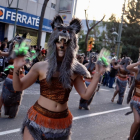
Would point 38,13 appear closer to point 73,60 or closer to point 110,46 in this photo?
point 73,60

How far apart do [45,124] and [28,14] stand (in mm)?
20516

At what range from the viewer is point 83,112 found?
28.9 ft

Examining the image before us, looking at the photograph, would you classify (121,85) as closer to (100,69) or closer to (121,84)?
(121,84)

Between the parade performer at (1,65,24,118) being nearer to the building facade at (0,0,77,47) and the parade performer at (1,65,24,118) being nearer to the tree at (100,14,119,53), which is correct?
the building facade at (0,0,77,47)

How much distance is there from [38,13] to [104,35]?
3060cm

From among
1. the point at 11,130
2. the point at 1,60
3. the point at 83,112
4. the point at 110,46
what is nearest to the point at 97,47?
the point at 110,46

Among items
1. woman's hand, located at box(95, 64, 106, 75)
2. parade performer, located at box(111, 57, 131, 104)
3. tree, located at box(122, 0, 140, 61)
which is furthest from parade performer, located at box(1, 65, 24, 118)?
tree, located at box(122, 0, 140, 61)

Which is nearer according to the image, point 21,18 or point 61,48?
point 61,48

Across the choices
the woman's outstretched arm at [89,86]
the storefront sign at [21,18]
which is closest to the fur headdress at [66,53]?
the woman's outstretched arm at [89,86]

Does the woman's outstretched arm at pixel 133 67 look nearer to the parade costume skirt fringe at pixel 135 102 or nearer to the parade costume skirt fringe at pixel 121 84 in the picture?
the parade costume skirt fringe at pixel 135 102

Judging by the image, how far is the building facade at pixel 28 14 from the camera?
20.6 metres

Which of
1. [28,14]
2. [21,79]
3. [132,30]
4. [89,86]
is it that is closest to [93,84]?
[89,86]

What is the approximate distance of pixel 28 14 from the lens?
22859mm

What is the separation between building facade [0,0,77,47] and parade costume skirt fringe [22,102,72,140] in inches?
593
